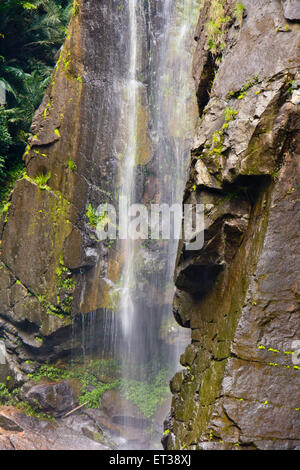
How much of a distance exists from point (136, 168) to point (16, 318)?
4.40 metres

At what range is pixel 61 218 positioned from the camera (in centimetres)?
835

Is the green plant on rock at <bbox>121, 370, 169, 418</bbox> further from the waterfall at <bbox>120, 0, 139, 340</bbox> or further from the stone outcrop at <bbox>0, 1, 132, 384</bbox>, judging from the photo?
the stone outcrop at <bbox>0, 1, 132, 384</bbox>

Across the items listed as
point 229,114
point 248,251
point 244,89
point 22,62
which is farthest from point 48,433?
point 22,62

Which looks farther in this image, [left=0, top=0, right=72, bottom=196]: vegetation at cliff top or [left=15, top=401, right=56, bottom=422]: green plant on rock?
[left=0, top=0, right=72, bottom=196]: vegetation at cliff top

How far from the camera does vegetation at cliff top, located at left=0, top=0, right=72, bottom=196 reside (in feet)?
31.9

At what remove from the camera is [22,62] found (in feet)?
37.1

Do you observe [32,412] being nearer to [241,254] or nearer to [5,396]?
[5,396]

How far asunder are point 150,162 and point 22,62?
17.0ft

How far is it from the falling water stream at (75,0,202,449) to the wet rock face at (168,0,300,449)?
429 cm

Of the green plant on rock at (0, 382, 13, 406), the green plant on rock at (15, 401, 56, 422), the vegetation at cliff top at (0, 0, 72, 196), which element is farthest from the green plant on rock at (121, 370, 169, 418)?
the vegetation at cliff top at (0, 0, 72, 196)
